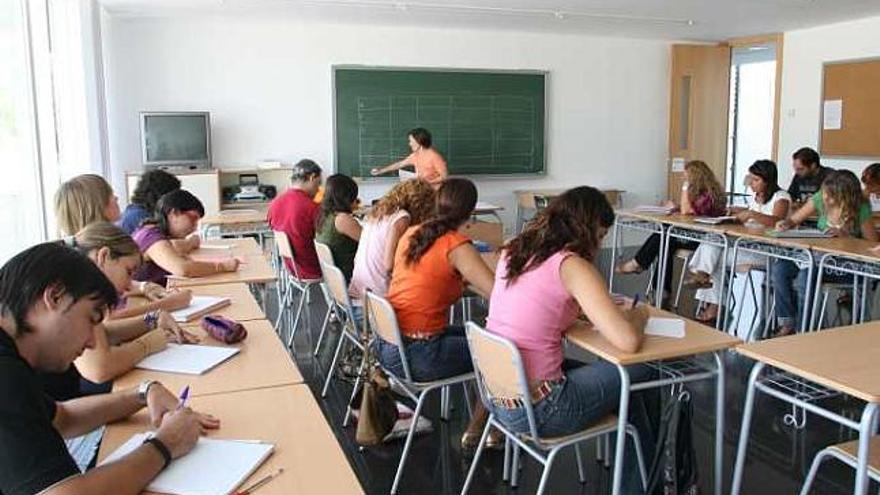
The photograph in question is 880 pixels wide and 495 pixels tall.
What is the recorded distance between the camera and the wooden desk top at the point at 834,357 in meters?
2.04

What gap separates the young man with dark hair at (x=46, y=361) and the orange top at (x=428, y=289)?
1576 mm

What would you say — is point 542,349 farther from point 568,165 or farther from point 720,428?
point 568,165

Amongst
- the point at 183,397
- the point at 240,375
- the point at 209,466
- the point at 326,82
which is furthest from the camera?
the point at 326,82

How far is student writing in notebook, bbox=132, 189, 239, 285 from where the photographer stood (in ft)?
11.5

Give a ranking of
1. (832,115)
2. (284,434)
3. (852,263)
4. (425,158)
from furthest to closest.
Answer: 1. (832,115)
2. (425,158)
3. (852,263)
4. (284,434)

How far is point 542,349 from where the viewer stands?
8.08ft

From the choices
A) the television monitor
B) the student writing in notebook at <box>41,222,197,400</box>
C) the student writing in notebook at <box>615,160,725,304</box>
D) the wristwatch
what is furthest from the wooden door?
A: the wristwatch

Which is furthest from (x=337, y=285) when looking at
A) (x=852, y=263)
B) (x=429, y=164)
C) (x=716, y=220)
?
(x=429, y=164)

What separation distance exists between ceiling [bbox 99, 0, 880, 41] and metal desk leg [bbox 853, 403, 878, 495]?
214 inches

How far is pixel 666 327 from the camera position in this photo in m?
2.64

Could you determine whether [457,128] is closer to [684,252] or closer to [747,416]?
[684,252]

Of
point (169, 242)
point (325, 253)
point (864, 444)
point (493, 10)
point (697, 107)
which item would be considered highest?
point (493, 10)

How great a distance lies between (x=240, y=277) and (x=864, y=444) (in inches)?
107

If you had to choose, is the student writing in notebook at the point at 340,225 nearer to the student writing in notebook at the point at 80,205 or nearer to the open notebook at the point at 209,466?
the student writing in notebook at the point at 80,205
